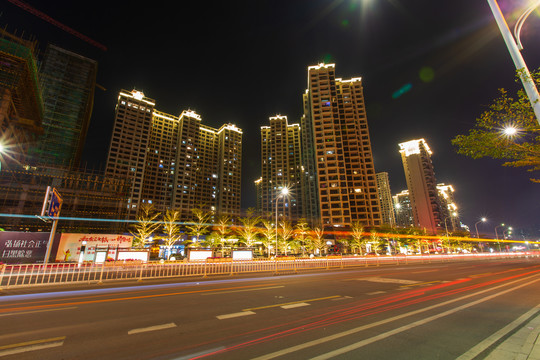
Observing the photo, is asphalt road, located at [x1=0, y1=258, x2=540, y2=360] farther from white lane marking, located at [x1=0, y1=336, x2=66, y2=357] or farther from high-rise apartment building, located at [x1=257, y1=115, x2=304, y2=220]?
high-rise apartment building, located at [x1=257, y1=115, x2=304, y2=220]

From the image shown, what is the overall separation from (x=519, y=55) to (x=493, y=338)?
854cm

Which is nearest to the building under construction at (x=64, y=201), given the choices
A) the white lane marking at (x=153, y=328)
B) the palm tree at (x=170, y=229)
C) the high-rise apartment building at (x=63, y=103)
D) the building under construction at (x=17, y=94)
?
the building under construction at (x=17, y=94)

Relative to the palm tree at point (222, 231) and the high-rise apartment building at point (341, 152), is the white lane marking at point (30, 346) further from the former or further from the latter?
the high-rise apartment building at point (341, 152)

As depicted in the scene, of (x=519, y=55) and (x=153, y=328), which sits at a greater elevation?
(x=519, y=55)

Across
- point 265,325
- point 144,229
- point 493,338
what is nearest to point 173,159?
point 144,229

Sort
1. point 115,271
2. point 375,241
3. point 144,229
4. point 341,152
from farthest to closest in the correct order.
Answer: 1. point 341,152
2. point 375,241
3. point 144,229
4. point 115,271

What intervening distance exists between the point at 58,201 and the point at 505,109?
1043 inches

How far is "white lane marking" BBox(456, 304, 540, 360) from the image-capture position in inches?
164

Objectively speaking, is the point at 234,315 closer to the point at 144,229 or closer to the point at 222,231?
the point at 144,229

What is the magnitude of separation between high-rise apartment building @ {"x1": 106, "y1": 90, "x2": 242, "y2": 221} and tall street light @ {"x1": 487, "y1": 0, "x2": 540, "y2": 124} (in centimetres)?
9608

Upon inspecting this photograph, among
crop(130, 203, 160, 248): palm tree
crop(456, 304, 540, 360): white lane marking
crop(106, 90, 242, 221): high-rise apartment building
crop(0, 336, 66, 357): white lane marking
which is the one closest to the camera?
crop(456, 304, 540, 360): white lane marking

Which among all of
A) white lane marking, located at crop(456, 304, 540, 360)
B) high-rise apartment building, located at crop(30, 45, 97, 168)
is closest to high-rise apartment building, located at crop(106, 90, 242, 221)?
high-rise apartment building, located at crop(30, 45, 97, 168)

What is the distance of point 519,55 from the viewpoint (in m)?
7.39

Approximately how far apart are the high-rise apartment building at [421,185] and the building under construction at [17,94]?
6162 inches
